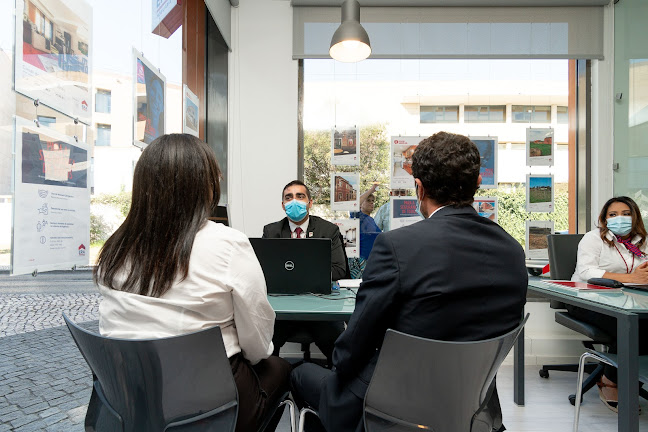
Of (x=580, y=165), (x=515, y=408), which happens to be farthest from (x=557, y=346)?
(x=580, y=165)

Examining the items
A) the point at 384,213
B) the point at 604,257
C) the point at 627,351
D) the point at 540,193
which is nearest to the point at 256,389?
the point at 627,351

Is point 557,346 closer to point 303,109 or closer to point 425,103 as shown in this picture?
point 425,103

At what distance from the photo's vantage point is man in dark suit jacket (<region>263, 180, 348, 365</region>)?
266cm

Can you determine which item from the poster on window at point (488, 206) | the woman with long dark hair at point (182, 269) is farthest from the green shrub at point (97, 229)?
the poster on window at point (488, 206)

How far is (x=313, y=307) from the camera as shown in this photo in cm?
186

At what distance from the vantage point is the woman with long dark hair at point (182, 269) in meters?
1.09

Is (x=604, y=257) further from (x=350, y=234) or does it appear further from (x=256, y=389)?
(x=256, y=389)

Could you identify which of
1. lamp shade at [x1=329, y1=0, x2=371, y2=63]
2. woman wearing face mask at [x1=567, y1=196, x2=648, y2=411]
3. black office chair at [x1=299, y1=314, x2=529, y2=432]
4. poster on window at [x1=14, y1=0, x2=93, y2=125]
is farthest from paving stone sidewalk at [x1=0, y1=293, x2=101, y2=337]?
woman wearing face mask at [x1=567, y1=196, x2=648, y2=411]

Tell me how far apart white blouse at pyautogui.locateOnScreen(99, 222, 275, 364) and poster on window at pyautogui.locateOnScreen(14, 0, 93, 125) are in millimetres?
734

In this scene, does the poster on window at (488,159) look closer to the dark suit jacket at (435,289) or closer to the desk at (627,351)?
the desk at (627,351)

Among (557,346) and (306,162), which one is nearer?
(557,346)

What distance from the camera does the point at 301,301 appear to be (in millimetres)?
1995

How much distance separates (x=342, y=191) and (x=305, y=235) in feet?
3.89

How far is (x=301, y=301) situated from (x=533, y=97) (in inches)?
147
